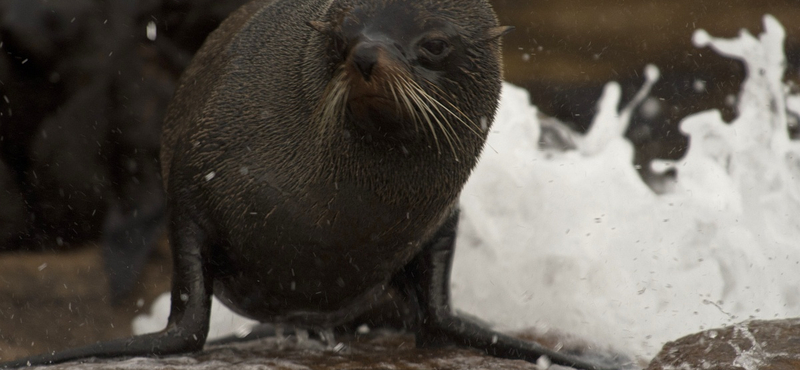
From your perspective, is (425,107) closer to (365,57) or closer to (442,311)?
(365,57)

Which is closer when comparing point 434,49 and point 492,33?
point 434,49

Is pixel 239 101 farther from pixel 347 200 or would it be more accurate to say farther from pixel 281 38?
pixel 347 200

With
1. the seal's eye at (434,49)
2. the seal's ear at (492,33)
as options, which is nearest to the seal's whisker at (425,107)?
the seal's eye at (434,49)

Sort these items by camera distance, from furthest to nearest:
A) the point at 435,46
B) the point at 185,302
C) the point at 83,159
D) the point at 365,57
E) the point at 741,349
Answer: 1. the point at 83,159
2. the point at 185,302
3. the point at 741,349
4. the point at 435,46
5. the point at 365,57

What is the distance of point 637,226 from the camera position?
649 centimetres

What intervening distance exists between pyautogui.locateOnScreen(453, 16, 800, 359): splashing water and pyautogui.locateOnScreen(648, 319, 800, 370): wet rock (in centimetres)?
143

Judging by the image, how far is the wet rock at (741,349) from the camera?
10.6 feet

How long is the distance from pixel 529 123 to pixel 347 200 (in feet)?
12.1

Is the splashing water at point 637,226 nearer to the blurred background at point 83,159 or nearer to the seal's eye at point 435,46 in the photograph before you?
the blurred background at point 83,159

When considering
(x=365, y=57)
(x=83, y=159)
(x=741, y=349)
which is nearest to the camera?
(x=365, y=57)

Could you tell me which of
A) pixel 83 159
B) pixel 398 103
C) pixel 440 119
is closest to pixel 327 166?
pixel 440 119

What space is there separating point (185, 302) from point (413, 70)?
1.38 meters

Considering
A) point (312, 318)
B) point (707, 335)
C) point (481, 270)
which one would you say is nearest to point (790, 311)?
point (481, 270)

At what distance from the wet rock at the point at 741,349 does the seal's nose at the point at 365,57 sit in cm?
152
